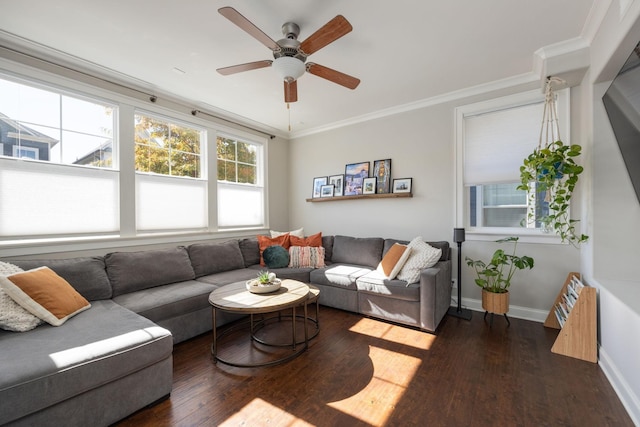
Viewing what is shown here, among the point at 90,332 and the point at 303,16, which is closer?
the point at 90,332

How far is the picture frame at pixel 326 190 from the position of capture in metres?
4.61

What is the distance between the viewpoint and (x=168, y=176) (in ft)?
11.4

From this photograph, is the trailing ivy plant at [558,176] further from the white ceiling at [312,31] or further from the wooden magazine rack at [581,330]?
the white ceiling at [312,31]

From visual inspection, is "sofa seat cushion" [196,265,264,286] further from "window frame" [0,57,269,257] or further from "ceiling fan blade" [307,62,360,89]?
"ceiling fan blade" [307,62,360,89]

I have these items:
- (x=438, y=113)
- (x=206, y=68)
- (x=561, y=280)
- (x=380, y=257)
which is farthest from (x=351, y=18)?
(x=561, y=280)

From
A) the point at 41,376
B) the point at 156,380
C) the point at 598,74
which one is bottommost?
the point at 156,380

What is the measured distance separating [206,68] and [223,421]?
3123 mm

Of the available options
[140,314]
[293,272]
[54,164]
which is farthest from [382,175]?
[54,164]

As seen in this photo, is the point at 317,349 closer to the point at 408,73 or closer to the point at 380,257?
the point at 380,257

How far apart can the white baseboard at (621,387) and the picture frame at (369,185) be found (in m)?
2.85

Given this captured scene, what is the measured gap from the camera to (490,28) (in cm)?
226

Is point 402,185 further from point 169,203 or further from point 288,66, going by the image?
point 169,203

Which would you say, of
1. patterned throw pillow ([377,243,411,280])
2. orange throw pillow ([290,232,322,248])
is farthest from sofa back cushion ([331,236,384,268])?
patterned throw pillow ([377,243,411,280])

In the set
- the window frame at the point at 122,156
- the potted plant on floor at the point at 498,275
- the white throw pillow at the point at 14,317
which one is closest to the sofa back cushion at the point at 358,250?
the potted plant on floor at the point at 498,275
